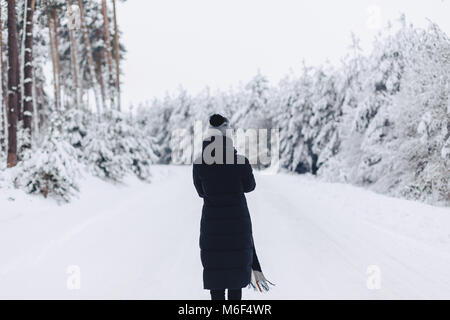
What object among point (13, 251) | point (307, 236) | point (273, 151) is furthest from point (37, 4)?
point (273, 151)

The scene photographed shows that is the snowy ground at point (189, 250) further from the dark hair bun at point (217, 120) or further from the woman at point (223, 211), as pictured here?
the dark hair bun at point (217, 120)

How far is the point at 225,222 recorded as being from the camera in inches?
159

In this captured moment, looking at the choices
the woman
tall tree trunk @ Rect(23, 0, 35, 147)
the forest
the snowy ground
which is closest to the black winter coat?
the woman

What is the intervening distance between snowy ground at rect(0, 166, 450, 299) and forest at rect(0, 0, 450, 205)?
8.15ft

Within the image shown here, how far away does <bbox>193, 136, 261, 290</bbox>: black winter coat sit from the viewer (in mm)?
3957

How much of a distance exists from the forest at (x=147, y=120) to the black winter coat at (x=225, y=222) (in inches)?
347

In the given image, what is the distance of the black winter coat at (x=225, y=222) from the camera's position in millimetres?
3957

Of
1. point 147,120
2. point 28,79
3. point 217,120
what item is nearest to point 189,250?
point 217,120

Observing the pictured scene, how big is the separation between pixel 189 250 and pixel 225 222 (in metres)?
3.74

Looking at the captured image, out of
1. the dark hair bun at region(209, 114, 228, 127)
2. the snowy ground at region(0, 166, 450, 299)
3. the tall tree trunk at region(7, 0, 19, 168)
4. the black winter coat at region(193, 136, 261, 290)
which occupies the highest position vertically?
the tall tree trunk at region(7, 0, 19, 168)

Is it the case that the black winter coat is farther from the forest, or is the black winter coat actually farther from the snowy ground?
the forest

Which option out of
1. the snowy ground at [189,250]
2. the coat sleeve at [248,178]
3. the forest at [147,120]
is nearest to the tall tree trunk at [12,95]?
the forest at [147,120]
